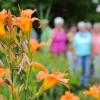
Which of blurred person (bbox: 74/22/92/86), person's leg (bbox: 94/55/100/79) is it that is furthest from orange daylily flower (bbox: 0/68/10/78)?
person's leg (bbox: 94/55/100/79)

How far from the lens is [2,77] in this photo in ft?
9.93

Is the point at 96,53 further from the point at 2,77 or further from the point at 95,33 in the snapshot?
the point at 2,77

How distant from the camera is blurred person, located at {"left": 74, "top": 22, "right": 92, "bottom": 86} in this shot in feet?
35.4

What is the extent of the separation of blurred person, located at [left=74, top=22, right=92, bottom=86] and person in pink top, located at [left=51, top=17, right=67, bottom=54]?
0.24 metres

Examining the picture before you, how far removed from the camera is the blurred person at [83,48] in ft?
35.4

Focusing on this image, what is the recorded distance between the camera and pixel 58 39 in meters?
11.1

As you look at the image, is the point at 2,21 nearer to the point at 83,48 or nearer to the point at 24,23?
the point at 24,23

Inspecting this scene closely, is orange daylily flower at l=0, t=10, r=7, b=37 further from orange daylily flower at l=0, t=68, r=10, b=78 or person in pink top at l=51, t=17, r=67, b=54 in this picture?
person in pink top at l=51, t=17, r=67, b=54

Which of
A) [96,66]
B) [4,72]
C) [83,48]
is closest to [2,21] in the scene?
[4,72]

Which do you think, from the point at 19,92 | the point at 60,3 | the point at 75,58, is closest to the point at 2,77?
the point at 19,92

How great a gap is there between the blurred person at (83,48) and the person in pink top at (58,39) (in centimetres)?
24

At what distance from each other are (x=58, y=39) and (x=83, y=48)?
0.50 m

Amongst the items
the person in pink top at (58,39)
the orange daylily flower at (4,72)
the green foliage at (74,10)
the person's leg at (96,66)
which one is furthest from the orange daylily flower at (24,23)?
Result: the green foliage at (74,10)

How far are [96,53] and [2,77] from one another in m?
8.17
